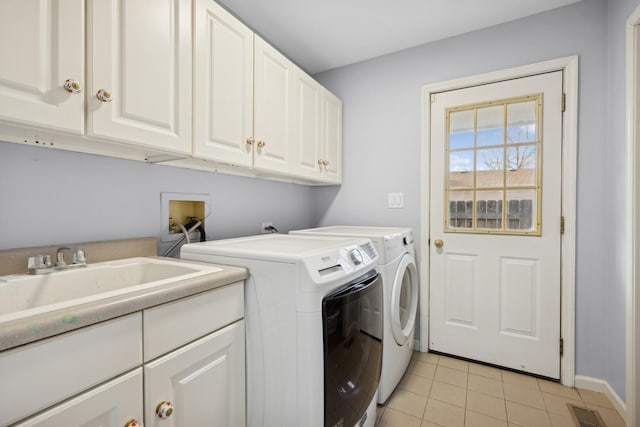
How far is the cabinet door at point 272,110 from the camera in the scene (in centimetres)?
167

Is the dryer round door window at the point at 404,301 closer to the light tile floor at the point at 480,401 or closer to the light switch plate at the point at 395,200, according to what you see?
the light tile floor at the point at 480,401

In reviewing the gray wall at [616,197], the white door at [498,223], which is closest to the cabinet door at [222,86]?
the white door at [498,223]

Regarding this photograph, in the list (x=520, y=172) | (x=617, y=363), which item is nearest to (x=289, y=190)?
(x=520, y=172)

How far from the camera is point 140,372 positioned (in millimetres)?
823

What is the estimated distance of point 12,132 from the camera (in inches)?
38.1

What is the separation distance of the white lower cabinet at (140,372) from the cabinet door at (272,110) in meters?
0.88

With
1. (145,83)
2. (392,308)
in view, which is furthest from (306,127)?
(392,308)

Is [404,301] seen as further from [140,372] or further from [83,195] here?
[83,195]

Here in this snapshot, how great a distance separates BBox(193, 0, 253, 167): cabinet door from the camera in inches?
52.4

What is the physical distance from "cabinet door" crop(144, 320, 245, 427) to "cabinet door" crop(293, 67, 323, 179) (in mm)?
1196

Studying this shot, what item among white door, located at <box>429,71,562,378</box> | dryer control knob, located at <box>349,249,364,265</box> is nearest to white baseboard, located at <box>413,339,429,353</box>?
white door, located at <box>429,71,562,378</box>

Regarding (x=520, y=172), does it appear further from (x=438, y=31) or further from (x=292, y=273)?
(x=292, y=273)

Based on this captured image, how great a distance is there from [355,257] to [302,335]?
441 millimetres

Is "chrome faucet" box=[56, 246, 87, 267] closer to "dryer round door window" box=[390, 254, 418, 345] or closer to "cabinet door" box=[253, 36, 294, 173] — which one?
"cabinet door" box=[253, 36, 294, 173]
